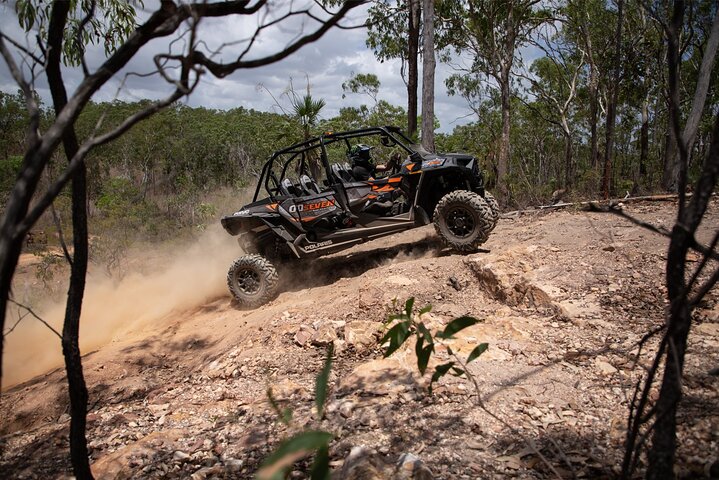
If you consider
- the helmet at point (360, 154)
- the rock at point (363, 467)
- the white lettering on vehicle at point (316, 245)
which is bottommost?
the rock at point (363, 467)

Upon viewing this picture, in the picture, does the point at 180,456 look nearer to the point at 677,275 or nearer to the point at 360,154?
the point at 677,275

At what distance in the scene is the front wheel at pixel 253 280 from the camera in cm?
750

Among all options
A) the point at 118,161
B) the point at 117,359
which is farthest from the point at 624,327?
the point at 118,161

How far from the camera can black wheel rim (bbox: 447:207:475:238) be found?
6.67m

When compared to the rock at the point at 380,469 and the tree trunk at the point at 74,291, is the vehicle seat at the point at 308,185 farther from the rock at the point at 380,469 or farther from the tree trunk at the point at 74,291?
the rock at the point at 380,469

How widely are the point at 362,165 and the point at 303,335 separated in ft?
10.2

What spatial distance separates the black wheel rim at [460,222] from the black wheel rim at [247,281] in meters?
3.00

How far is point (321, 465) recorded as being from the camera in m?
1.12

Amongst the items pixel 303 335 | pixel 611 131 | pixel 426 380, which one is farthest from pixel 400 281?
pixel 611 131

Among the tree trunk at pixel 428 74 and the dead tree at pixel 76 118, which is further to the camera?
the tree trunk at pixel 428 74

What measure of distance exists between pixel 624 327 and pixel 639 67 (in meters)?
16.0

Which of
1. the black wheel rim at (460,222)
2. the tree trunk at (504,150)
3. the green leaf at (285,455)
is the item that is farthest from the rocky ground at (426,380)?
the tree trunk at (504,150)

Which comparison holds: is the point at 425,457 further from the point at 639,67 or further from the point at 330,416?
the point at 639,67

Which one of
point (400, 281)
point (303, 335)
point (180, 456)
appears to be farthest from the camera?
point (400, 281)
